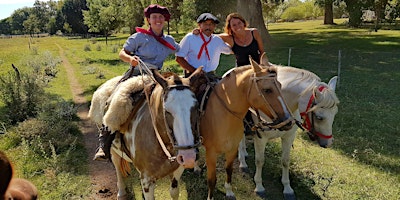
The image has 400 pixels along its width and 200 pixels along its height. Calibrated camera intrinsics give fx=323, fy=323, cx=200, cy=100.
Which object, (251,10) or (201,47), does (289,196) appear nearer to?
(201,47)

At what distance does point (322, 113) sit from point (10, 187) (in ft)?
13.1

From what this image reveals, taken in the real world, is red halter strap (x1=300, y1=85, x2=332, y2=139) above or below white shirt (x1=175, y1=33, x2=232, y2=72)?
below

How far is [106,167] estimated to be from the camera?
257 inches

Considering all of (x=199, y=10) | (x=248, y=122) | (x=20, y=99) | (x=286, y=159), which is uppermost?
(x=199, y=10)

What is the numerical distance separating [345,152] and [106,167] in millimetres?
4900

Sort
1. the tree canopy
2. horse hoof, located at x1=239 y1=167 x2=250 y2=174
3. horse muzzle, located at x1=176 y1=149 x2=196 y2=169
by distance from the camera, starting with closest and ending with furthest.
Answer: horse muzzle, located at x1=176 y1=149 x2=196 y2=169, horse hoof, located at x1=239 y1=167 x2=250 y2=174, the tree canopy

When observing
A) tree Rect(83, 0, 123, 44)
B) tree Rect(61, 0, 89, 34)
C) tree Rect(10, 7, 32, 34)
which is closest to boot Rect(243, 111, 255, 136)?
tree Rect(83, 0, 123, 44)

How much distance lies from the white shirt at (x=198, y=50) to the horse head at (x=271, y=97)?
1374 mm

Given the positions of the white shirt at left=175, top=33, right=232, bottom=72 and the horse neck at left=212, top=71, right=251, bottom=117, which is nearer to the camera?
the horse neck at left=212, top=71, right=251, bottom=117

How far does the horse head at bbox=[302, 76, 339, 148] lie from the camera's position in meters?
4.48

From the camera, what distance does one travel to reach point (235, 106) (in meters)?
4.07

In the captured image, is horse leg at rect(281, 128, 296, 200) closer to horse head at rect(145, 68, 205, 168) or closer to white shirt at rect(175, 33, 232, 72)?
white shirt at rect(175, 33, 232, 72)

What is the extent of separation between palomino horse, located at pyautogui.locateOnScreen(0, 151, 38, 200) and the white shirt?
11.2 feet

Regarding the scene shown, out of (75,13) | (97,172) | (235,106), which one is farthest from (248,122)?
(75,13)
